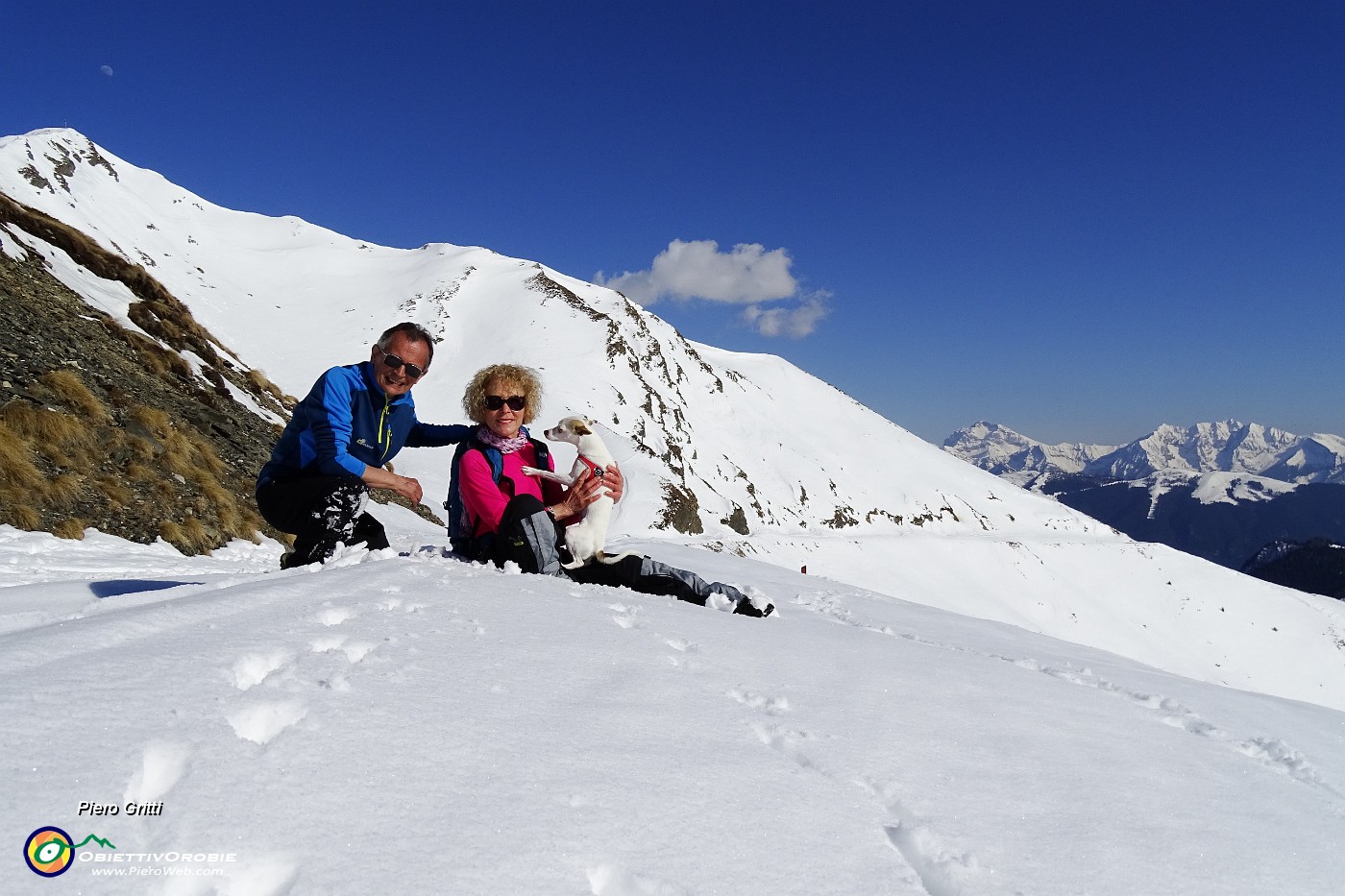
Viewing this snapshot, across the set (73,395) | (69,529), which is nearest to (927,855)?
(69,529)

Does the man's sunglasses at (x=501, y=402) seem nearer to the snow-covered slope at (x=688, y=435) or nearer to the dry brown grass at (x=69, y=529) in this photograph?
the dry brown grass at (x=69, y=529)

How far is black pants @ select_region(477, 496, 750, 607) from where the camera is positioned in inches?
235

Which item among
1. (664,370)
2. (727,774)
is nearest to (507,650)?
(727,774)

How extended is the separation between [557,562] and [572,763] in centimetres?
383

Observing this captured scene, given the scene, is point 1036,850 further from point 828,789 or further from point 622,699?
point 622,699

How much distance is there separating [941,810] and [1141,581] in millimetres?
72596

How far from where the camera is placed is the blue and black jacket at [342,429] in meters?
5.35

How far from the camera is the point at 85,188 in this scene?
5125 cm

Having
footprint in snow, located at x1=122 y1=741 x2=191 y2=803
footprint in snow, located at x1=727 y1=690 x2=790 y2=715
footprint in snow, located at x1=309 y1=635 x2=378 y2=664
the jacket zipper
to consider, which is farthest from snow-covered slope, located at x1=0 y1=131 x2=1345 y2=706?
footprint in snow, located at x1=122 y1=741 x2=191 y2=803

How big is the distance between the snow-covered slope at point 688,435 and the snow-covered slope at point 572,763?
2723 cm

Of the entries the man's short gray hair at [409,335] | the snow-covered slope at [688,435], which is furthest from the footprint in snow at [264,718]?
the snow-covered slope at [688,435]

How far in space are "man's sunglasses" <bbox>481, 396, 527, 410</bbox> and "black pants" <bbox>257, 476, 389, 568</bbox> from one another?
1224 millimetres

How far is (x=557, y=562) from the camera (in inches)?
245

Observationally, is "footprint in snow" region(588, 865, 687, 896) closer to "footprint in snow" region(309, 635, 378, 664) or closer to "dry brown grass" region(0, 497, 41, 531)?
"footprint in snow" region(309, 635, 378, 664)
